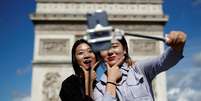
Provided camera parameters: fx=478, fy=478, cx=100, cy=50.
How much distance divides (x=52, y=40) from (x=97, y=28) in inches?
518

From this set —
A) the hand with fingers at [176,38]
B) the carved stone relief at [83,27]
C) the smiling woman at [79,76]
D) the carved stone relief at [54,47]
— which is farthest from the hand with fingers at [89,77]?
the carved stone relief at [83,27]

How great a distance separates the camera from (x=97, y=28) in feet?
4.32

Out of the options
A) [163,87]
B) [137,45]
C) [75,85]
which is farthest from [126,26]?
[75,85]

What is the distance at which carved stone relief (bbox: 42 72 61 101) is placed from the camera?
Result: 13.8 m

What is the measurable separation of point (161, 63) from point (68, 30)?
42.5ft

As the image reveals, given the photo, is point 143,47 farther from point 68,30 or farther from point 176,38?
point 176,38

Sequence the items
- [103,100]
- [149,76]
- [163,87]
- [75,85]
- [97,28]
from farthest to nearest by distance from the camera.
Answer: [163,87] → [75,85] → [149,76] → [103,100] → [97,28]

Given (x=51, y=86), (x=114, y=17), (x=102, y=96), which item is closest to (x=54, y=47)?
(x=51, y=86)

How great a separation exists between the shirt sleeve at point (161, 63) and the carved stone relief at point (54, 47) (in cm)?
1239

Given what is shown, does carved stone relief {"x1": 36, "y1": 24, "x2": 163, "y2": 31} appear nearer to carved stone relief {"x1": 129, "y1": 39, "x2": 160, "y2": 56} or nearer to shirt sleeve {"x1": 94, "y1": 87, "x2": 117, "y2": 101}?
carved stone relief {"x1": 129, "y1": 39, "x2": 160, "y2": 56}

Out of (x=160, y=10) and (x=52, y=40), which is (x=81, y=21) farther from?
(x=160, y=10)

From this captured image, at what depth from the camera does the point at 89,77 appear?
2262 millimetres

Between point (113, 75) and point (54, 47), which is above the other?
point (113, 75)

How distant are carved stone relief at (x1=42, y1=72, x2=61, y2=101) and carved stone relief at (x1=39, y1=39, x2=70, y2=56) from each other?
0.67 metres
